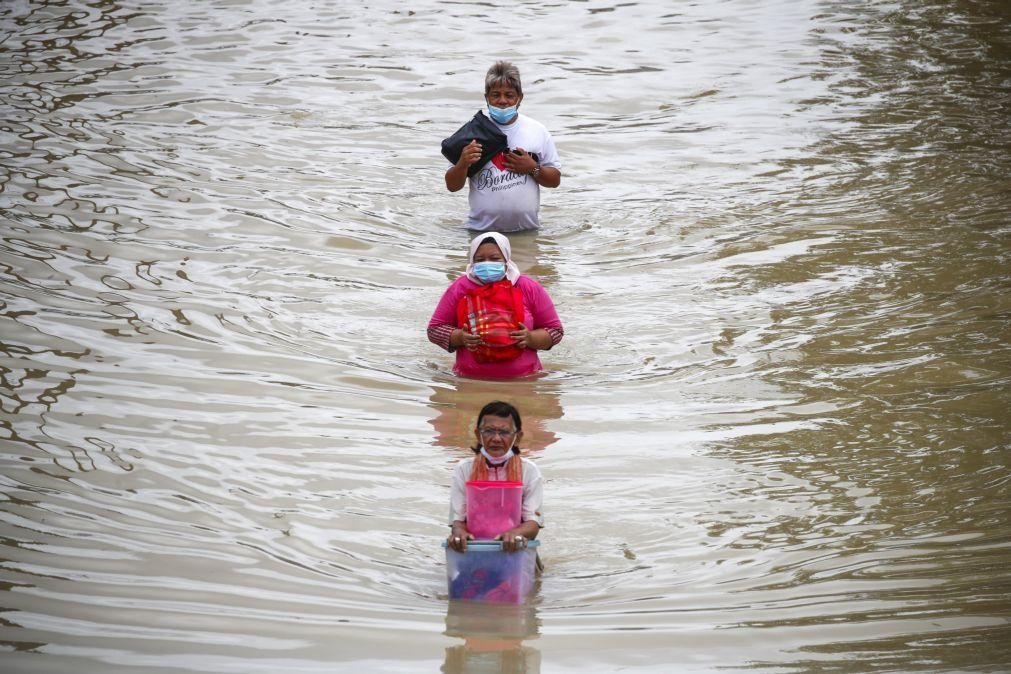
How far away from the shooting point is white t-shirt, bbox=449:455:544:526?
224 inches

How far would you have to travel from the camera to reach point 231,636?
5.25 meters

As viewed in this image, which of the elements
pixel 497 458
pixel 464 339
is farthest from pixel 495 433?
pixel 464 339

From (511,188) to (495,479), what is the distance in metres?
6.05

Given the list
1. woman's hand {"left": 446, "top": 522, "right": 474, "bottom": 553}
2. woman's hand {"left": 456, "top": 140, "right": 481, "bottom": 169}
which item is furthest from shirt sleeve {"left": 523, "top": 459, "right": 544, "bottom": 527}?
woman's hand {"left": 456, "top": 140, "right": 481, "bottom": 169}

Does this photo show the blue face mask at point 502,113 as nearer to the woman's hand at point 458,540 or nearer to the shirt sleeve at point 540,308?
the shirt sleeve at point 540,308

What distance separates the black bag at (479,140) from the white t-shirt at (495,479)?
5.58m

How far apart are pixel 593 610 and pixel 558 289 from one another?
5.20 meters

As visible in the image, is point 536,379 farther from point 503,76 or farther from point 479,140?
point 503,76

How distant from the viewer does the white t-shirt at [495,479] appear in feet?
18.7

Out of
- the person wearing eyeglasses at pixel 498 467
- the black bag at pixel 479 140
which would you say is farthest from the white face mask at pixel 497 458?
the black bag at pixel 479 140

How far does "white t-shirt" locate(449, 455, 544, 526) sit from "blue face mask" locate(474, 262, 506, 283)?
251 cm

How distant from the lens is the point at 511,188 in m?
11.4

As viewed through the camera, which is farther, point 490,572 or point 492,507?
point 492,507

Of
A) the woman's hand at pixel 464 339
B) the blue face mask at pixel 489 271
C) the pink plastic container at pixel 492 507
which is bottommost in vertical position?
the pink plastic container at pixel 492 507
